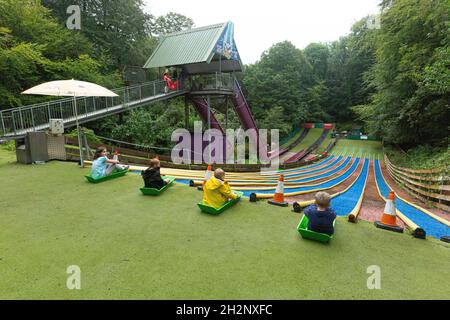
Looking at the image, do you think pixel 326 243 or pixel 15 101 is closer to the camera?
pixel 326 243

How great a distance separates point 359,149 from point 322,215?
30060mm

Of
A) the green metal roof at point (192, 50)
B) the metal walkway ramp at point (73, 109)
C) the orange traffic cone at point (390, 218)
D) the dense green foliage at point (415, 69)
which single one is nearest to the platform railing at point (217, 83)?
the green metal roof at point (192, 50)

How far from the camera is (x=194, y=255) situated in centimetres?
325

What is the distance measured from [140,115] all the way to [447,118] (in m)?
17.8

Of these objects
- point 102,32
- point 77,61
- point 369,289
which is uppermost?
point 102,32

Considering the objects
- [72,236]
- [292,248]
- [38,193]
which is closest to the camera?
[292,248]

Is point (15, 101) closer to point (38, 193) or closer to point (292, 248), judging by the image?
point (38, 193)

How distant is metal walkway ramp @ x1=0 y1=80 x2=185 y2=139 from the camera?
891 cm

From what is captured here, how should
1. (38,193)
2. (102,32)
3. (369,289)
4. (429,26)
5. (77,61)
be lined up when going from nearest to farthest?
(369,289) < (38,193) < (429,26) < (77,61) < (102,32)

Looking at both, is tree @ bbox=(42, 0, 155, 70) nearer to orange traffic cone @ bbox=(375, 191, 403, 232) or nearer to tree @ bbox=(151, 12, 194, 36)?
tree @ bbox=(151, 12, 194, 36)

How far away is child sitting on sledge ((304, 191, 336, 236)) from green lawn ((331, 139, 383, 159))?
26099mm

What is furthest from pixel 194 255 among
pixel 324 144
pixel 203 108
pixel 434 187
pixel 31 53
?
pixel 324 144

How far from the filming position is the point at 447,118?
1354 centimetres
